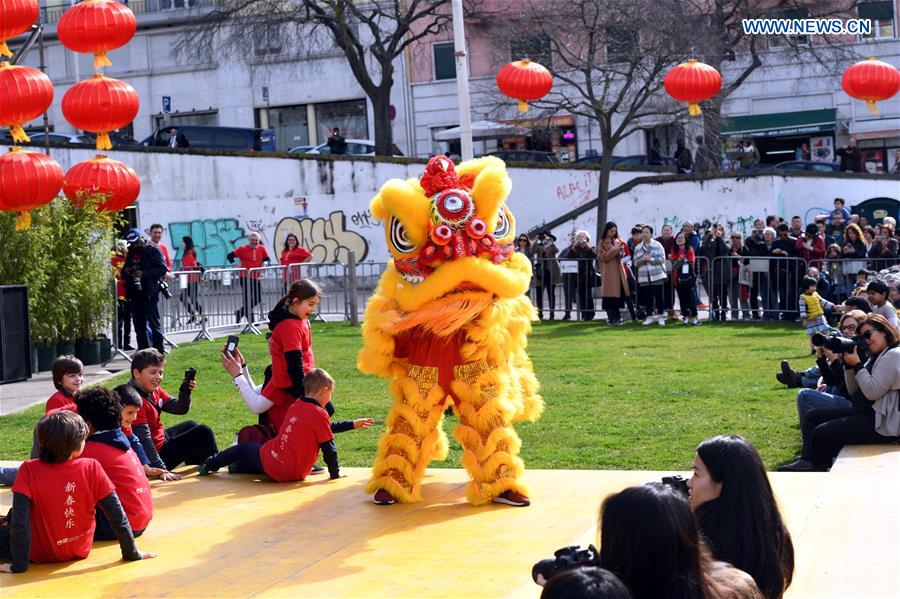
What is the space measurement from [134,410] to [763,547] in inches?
195

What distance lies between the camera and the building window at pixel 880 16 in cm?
3934

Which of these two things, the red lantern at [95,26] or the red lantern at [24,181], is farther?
the red lantern at [95,26]

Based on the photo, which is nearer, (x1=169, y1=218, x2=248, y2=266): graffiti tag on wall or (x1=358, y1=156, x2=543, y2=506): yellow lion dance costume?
(x1=358, y1=156, x2=543, y2=506): yellow lion dance costume

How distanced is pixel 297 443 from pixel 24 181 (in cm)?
650

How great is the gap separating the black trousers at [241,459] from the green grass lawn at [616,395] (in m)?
1.03

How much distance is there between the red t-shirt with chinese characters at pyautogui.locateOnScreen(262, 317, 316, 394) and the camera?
943 cm

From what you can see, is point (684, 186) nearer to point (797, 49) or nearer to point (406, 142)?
point (797, 49)

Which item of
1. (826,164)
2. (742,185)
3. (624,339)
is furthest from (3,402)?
(826,164)

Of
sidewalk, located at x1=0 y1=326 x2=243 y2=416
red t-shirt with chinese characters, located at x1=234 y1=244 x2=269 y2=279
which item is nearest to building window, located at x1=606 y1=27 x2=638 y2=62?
red t-shirt with chinese characters, located at x1=234 y1=244 x2=269 y2=279

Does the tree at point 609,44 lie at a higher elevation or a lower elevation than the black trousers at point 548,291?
higher

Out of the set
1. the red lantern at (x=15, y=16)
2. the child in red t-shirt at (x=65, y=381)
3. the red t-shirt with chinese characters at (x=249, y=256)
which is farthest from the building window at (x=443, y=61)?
the child in red t-shirt at (x=65, y=381)

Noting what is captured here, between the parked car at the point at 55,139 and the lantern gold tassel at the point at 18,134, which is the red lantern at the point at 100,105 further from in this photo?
the parked car at the point at 55,139

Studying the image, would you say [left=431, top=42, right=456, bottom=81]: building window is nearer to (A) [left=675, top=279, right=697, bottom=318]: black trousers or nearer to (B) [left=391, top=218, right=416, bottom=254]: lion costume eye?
(A) [left=675, top=279, right=697, bottom=318]: black trousers

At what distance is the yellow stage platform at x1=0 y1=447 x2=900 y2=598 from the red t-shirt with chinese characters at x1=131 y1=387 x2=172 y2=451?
52 cm
